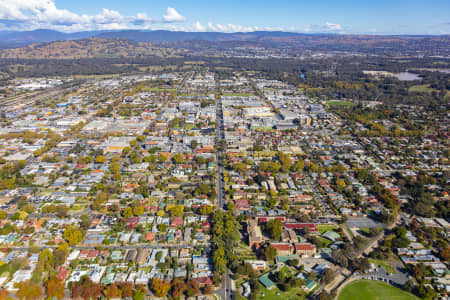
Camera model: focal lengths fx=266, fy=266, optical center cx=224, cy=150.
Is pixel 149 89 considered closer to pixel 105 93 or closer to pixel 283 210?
pixel 105 93

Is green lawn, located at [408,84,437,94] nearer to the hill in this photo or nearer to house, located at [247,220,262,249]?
house, located at [247,220,262,249]

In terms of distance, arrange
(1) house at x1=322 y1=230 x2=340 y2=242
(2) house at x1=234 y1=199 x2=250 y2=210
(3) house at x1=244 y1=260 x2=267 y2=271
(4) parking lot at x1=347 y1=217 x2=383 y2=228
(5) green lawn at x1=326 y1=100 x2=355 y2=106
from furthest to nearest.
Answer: (5) green lawn at x1=326 y1=100 x2=355 y2=106
(2) house at x1=234 y1=199 x2=250 y2=210
(4) parking lot at x1=347 y1=217 x2=383 y2=228
(1) house at x1=322 y1=230 x2=340 y2=242
(3) house at x1=244 y1=260 x2=267 y2=271

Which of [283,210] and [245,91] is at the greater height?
[245,91]

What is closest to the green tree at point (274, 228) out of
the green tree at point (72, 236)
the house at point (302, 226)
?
the house at point (302, 226)

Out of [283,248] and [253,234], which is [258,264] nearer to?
[283,248]

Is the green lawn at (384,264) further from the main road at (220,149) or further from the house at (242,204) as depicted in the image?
the main road at (220,149)

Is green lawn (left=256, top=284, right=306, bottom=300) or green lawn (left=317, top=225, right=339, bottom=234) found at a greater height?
green lawn (left=317, top=225, right=339, bottom=234)

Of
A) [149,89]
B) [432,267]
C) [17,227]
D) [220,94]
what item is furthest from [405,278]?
[149,89]

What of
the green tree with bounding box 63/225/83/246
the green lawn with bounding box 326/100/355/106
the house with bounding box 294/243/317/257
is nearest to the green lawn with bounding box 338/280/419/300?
the house with bounding box 294/243/317/257

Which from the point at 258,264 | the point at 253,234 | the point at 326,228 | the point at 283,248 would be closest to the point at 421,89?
the point at 326,228
